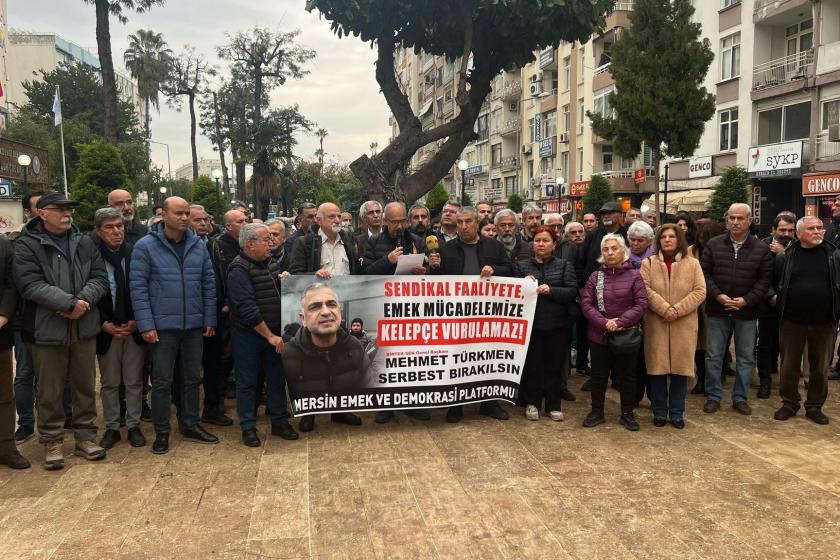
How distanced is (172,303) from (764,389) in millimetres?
6054

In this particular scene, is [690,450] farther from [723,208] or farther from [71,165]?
[71,165]

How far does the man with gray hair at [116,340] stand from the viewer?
5.48 meters

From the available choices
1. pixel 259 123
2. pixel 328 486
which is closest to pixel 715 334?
pixel 328 486

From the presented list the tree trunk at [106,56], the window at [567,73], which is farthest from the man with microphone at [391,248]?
the window at [567,73]

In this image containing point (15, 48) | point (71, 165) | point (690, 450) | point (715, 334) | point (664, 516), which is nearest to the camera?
point (664, 516)

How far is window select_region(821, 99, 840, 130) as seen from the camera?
21797 millimetres

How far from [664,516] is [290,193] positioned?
32486 mm

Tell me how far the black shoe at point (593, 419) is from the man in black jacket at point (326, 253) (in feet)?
6.89

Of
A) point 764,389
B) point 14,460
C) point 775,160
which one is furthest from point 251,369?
point 775,160

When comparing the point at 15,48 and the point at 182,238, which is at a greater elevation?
the point at 15,48

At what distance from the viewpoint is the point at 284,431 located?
5.73m

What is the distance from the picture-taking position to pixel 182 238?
559cm

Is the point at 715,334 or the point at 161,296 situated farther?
the point at 715,334

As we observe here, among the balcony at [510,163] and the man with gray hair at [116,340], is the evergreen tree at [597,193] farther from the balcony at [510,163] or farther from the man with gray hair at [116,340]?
the man with gray hair at [116,340]
